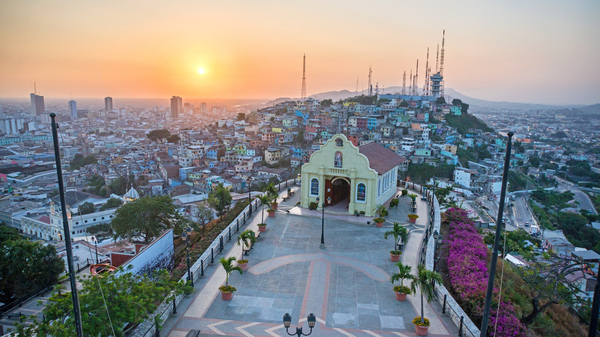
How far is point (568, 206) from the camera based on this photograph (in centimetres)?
6359

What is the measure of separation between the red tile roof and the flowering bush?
5.40 m

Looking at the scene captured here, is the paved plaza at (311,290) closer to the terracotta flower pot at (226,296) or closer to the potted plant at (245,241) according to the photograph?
the terracotta flower pot at (226,296)

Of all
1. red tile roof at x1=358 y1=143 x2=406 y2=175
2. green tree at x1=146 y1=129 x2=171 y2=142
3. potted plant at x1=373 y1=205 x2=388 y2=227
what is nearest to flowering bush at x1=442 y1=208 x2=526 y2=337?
potted plant at x1=373 y1=205 x2=388 y2=227

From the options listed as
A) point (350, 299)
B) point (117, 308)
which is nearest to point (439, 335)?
point (350, 299)

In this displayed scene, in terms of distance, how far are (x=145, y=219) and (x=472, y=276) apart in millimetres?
19029

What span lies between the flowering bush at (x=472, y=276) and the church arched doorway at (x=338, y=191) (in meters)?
6.83

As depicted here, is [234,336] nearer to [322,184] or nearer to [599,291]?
[599,291]

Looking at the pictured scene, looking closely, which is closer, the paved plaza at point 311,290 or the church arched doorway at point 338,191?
the paved plaza at point 311,290

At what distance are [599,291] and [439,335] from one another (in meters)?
5.72

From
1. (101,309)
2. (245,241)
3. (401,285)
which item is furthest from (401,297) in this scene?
(101,309)

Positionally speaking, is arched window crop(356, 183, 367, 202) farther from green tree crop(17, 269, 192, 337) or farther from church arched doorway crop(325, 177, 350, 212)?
green tree crop(17, 269, 192, 337)

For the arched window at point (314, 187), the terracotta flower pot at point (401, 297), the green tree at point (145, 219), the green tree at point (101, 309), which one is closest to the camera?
the green tree at point (101, 309)

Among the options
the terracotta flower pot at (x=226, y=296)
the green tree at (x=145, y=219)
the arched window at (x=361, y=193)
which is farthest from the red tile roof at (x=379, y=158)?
the green tree at (x=145, y=219)

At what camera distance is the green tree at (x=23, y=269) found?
62.3 ft
